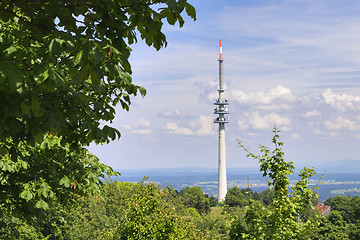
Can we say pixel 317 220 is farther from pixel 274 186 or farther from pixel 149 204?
pixel 149 204

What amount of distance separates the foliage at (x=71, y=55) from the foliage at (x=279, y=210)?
596 centimetres

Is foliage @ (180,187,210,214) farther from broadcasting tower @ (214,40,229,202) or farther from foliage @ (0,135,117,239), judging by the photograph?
foliage @ (0,135,117,239)

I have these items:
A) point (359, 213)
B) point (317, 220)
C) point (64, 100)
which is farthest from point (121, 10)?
point (359, 213)

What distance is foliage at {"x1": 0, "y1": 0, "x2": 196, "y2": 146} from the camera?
15.3 ft

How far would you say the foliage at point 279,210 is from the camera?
34.8ft

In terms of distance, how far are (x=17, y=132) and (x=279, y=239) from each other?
7.19 meters

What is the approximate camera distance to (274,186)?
37.2ft

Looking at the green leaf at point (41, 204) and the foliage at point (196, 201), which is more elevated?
the green leaf at point (41, 204)

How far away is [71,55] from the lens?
18.2ft

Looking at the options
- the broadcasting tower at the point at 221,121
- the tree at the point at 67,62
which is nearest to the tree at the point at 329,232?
the tree at the point at 67,62

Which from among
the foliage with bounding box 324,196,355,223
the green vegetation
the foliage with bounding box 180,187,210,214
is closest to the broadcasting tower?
the foliage with bounding box 180,187,210,214

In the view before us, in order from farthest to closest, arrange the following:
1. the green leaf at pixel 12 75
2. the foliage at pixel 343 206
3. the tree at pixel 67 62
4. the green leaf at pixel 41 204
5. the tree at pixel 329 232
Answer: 1. the foliage at pixel 343 206
2. the tree at pixel 329 232
3. the green leaf at pixel 41 204
4. the tree at pixel 67 62
5. the green leaf at pixel 12 75

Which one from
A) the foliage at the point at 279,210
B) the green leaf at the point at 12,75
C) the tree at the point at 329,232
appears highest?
the green leaf at the point at 12,75

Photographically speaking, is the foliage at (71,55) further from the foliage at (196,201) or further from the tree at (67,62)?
the foliage at (196,201)
